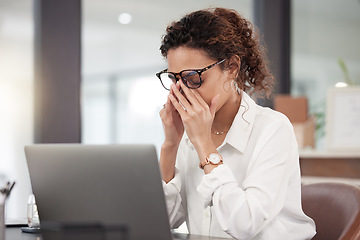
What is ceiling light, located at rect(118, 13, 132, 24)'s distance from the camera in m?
3.03

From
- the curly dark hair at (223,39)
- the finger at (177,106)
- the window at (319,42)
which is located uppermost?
the window at (319,42)

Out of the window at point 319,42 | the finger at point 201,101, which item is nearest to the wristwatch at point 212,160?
the finger at point 201,101

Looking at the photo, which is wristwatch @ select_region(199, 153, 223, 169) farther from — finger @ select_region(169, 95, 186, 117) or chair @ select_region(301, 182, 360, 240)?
chair @ select_region(301, 182, 360, 240)

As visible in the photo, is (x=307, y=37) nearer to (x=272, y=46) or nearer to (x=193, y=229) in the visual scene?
(x=272, y=46)

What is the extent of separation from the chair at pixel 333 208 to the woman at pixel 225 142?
0.11m

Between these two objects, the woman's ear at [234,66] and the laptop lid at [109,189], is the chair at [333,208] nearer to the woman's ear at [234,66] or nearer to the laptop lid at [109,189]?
the woman's ear at [234,66]

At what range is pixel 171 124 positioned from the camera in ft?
5.08

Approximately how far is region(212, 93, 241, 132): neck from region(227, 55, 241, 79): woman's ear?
0.08 meters

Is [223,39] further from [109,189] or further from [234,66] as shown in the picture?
[109,189]

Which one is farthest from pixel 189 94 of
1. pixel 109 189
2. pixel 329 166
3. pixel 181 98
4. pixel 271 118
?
pixel 329 166

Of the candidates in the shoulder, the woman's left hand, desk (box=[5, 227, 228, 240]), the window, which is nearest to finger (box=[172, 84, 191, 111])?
the woman's left hand

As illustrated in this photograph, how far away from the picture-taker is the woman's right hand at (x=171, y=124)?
1.55 m

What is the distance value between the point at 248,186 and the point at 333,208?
38 cm

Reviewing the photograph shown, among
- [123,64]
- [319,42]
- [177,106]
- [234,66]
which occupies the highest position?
[319,42]
